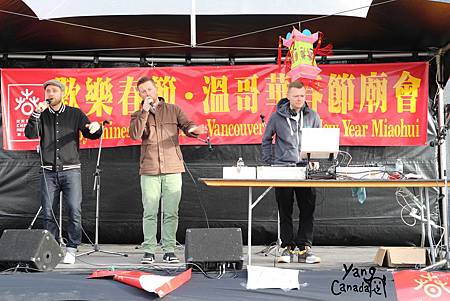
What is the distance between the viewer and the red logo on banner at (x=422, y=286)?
338cm

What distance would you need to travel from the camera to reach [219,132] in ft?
19.4

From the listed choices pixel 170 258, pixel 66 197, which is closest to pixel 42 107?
pixel 66 197

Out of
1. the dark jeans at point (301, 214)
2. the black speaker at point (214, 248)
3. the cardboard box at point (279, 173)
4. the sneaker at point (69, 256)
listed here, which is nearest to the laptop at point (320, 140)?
the cardboard box at point (279, 173)

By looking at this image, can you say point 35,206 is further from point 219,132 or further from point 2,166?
point 219,132

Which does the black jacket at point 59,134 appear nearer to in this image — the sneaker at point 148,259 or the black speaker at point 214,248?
the sneaker at point 148,259

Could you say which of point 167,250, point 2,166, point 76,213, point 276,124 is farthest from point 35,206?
point 276,124

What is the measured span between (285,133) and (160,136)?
999 millimetres

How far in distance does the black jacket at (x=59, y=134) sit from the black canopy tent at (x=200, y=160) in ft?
3.05

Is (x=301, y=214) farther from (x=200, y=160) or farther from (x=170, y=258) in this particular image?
(x=200, y=160)

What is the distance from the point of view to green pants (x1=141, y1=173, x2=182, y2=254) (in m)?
4.76

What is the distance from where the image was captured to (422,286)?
11.3ft

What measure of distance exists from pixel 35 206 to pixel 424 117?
3936 millimetres

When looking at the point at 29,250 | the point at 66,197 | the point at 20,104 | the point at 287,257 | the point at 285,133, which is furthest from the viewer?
the point at 20,104

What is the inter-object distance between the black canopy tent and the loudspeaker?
1.94 metres
